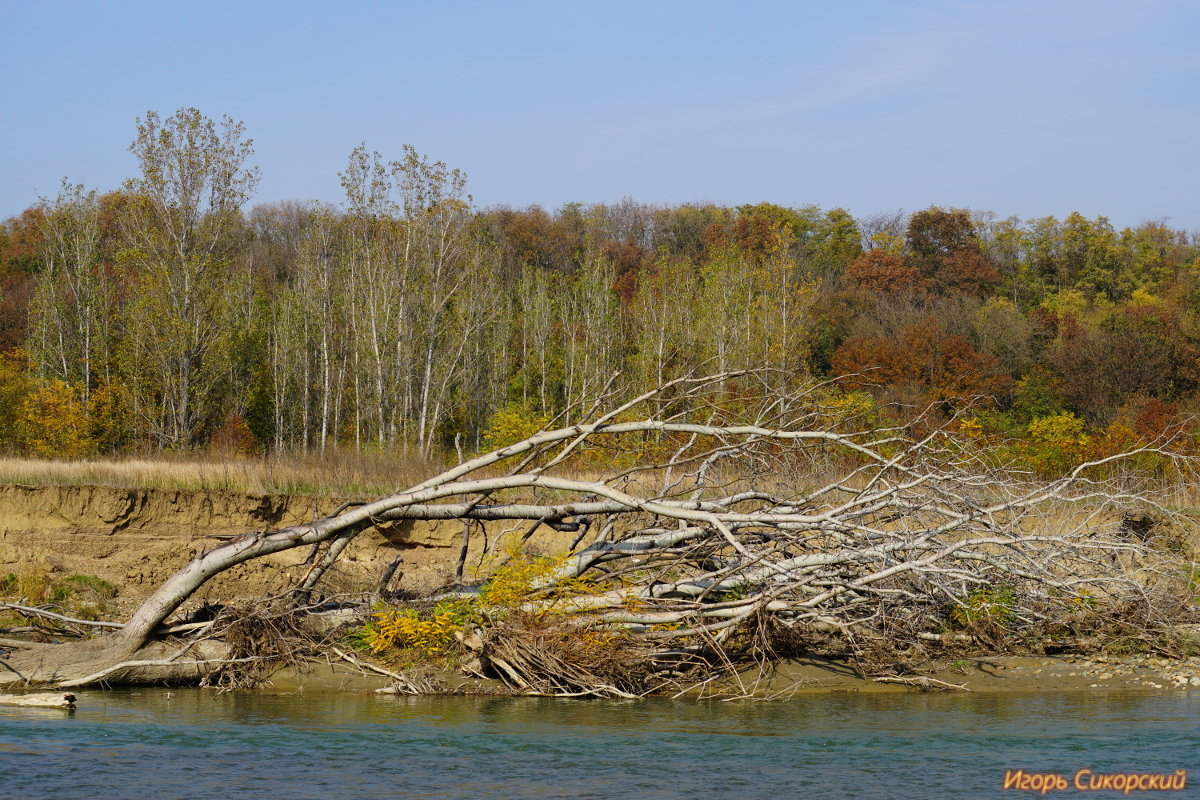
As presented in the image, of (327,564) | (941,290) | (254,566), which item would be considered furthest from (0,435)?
(941,290)

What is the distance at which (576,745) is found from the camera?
953cm

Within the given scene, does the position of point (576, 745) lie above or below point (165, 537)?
below

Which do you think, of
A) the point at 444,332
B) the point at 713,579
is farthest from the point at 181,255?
the point at 713,579

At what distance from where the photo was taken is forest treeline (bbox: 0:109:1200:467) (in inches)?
1571

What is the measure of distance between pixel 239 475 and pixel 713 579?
10.3 metres

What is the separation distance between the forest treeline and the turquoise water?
1869 centimetres

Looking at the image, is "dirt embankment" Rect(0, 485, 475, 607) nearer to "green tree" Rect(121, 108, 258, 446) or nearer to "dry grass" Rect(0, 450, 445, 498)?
"dry grass" Rect(0, 450, 445, 498)

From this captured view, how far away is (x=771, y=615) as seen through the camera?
11.8 metres

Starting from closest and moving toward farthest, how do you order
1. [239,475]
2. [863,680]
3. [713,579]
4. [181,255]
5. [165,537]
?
[863,680] → [713,579] → [165,537] → [239,475] → [181,255]

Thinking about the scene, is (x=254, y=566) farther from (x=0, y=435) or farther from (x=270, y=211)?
(x=270, y=211)

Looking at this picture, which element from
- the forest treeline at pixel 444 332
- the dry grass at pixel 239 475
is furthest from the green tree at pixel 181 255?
the dry grass at pixel 239 475

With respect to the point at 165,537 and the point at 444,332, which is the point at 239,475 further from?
the point at 444,332

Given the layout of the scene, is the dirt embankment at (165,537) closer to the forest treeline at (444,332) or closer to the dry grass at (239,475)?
the dry grass at (239,475)

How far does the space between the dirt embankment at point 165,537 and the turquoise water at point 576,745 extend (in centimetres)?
522
